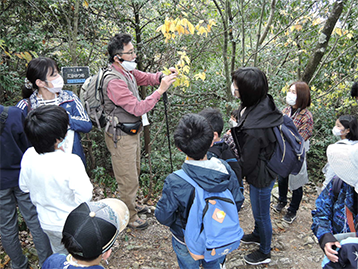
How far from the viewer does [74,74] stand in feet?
9.50

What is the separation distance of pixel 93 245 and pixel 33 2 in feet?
13.5

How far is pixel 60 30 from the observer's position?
13.8 ft

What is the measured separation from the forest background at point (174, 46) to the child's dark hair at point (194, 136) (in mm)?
1266

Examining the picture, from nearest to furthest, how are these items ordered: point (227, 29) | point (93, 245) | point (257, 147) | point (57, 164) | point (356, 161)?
point (93, 245)
point (356, 161)
point (57, 164)
point (257, 147)
point (227, 29)

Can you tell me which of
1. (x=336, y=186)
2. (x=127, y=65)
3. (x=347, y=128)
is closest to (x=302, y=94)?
(x=347, y=128)

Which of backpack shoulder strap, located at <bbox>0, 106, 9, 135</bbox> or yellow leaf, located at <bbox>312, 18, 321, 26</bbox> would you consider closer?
backpack shoulder strap, located at <bbox>0, 106, 9, 135</bbox>

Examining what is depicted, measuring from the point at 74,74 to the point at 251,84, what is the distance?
2.09 m

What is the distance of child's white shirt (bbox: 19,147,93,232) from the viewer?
1.80 metres

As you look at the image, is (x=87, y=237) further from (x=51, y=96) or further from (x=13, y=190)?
(x=51, y=96)

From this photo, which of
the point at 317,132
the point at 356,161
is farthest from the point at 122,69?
the point at 317,132

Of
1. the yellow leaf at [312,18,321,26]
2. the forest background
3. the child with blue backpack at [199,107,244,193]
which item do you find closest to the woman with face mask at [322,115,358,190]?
the child with blue backpack at [199,107,244,193]

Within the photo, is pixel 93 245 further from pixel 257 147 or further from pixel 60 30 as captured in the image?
pixel 60 30

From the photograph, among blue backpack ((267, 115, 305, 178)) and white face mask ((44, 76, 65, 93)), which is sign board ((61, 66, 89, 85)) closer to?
white face mask ((44, 76, 65, 93))

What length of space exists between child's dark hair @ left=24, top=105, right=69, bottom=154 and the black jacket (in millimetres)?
1573
